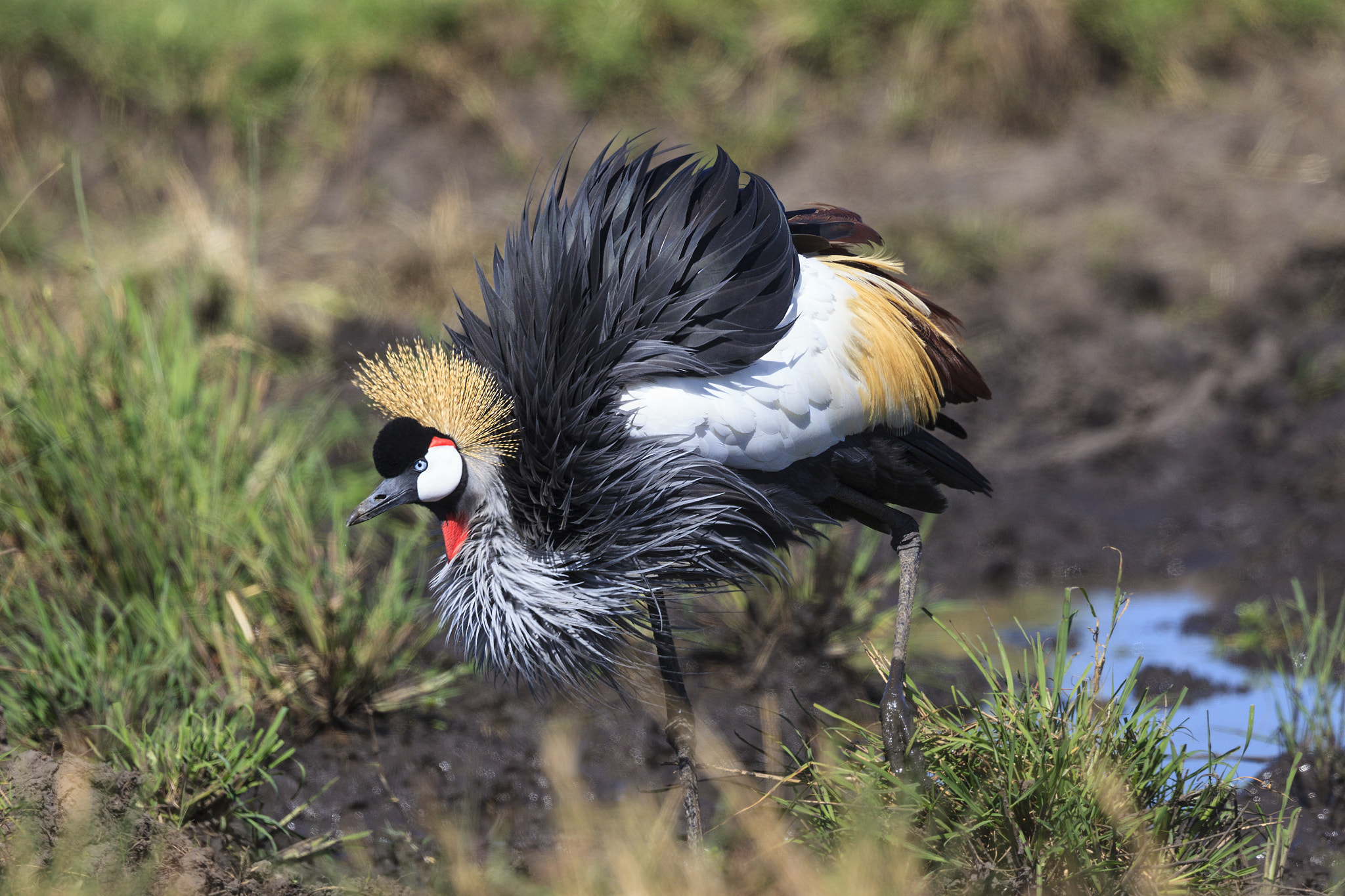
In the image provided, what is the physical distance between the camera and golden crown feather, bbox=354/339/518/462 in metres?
2.74

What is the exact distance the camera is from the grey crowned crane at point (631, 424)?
2.78 m

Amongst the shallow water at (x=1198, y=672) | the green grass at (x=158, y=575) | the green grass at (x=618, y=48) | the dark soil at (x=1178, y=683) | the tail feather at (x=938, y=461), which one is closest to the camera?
the tail feather at (x=938, y=461)

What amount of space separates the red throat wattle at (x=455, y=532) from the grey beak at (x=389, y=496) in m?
0.14

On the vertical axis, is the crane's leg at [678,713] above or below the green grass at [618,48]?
below

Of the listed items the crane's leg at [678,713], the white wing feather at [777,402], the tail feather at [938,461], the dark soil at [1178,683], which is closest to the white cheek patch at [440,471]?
the white wing feather at [777,402]

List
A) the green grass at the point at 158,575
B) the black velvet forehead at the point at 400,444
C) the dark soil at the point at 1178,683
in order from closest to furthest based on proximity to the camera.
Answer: the black velvet forehead at the point at 400,444 → the green grass at the point at 158,575 → the dark soil at the point at 1178,683

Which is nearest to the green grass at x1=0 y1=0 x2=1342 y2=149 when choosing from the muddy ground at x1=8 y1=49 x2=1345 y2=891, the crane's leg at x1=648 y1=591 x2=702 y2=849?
the muddy ground at x1=8 y1=49 x2=1345 y2=891

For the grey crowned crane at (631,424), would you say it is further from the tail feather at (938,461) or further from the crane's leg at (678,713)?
the tail feather at (938,461)

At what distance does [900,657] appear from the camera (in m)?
2.80

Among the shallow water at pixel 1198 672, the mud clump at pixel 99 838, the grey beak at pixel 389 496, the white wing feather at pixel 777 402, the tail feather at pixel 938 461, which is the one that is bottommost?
the mud clump at pixel 99 838

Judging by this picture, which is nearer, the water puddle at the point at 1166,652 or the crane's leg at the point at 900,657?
the crane's leg at the point at 900,657

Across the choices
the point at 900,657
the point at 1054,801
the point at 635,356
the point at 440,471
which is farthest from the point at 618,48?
the point at 1054,801

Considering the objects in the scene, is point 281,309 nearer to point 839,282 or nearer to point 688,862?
point 839,282

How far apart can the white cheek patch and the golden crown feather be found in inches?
1.2
